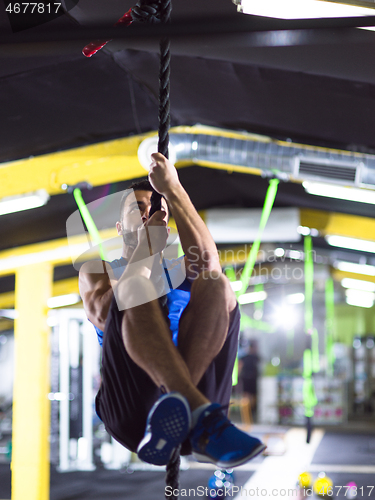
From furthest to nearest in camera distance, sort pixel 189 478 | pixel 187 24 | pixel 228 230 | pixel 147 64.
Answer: pixel 189 478
pixel 228 230
pixel 147 64
pixel 187 24

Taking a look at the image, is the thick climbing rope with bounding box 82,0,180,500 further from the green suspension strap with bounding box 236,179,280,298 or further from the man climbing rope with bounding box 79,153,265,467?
the green suspension strap with bounding box 236,179,280,298

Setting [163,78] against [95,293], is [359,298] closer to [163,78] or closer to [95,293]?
[95,293]

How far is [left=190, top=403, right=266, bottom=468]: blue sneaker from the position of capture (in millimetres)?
1212

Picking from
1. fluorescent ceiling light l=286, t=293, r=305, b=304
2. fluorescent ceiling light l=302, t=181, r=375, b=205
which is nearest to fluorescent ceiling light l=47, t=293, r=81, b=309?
fluorescent ceiling light l=302, t=181, r=375, b=205

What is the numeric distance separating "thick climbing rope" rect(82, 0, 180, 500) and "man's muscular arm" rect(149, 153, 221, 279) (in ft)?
0.11

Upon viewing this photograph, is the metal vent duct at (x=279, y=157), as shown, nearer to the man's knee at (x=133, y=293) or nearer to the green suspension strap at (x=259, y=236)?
the green suspension strap at (x=259, y=236)

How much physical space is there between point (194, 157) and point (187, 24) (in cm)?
288

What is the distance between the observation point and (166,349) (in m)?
1.33

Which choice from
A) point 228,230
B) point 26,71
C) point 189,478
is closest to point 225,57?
point 26,71

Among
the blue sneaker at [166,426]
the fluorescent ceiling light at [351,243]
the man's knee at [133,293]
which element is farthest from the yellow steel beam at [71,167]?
the blue sneaker at [166,426]

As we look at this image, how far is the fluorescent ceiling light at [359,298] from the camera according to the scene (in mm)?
12508

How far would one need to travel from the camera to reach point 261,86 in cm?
339

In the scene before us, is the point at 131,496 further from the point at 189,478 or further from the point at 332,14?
the point at 332,14

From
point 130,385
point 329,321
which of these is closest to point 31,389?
point 130,385
